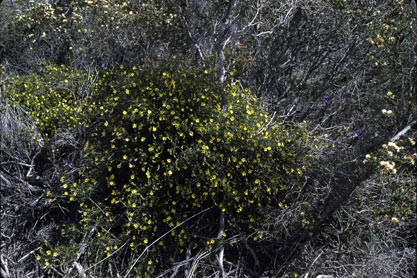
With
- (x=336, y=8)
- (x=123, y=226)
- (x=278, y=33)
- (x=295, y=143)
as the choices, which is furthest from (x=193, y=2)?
(x=123, y=226)

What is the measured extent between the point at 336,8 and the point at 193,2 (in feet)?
5.83

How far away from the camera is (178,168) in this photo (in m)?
3.04

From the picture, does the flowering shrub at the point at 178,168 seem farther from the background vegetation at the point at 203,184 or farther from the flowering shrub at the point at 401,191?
the flowering shrub at the point at 401,191

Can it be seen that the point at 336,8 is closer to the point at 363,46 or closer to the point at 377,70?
the point at 363,46

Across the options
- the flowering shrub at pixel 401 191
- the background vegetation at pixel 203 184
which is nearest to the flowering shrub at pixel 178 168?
the background vegetation at pixel 203 184

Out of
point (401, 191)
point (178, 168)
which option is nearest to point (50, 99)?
point (178, 168)

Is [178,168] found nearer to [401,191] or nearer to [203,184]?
[203,184]

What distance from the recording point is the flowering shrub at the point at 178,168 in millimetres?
3129

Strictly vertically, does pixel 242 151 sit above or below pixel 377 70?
below

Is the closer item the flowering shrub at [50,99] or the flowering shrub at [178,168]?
the flowering shrub at [178,168]

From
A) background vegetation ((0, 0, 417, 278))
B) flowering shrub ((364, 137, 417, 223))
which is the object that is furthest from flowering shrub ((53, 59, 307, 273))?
flowering shrub ((364, 137, 417, 223))

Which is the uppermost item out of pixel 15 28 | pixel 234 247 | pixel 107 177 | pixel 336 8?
pixel 336 8

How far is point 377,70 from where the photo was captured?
4.53m

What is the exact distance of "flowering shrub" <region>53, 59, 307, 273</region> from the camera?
313cm
